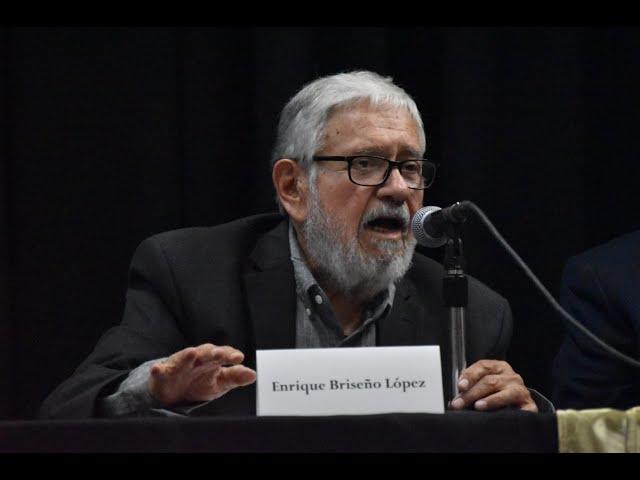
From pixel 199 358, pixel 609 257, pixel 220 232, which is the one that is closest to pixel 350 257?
pixel 220 232

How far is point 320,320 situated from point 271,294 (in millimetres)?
130

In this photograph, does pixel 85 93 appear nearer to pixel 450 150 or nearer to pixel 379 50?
pixel 379 50

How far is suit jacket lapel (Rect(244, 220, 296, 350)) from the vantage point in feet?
7.27

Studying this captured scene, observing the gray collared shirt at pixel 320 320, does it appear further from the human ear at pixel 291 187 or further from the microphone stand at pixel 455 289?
the microphone stand at pixel 455 289

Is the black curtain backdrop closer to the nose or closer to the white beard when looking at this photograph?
the white beard

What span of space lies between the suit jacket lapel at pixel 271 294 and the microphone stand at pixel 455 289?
569 mm

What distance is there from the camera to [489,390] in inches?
68.0

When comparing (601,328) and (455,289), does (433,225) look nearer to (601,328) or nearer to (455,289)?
(455,289)

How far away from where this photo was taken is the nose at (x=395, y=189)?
2205 mm

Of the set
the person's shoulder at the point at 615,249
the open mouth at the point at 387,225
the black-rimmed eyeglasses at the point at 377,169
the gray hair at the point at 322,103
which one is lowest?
the person's shoulder at the point at 615,249

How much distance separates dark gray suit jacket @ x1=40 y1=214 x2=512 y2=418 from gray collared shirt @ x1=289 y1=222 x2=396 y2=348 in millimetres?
23

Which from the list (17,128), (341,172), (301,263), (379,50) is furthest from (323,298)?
(17,128)

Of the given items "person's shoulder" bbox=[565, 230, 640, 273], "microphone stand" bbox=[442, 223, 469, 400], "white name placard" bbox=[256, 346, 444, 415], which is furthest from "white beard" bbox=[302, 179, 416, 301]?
"white name placard" bbox=[256, 346, 444, 415]

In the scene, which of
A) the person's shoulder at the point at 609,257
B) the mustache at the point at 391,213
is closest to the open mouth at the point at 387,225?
the mustache at the point at 391,213
